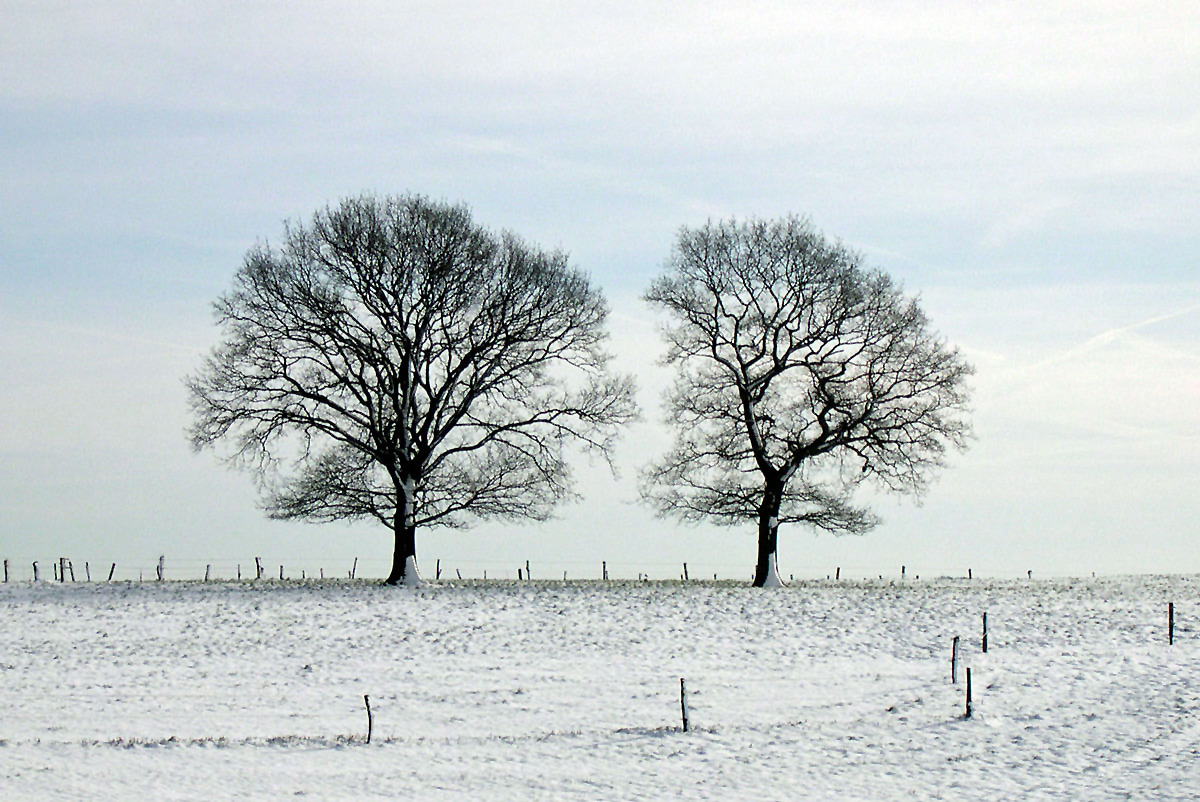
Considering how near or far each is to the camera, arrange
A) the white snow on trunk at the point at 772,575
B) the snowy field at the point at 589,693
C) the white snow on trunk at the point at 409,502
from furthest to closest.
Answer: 1. the white snow on trunk at the point at 772,575
2. the white snow on trunk at the point at 409,502
3. the snowy field at the point at 589,693

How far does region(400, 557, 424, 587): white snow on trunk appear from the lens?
1623 inches

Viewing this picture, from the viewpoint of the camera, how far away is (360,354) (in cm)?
4103

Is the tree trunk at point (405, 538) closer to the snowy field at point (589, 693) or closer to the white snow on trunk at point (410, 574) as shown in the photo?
the white snow on trunk at point (410, 574)

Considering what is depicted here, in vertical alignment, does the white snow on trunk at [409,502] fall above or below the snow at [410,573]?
above

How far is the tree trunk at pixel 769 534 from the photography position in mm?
42906

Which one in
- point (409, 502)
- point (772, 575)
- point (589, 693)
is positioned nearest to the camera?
point (589, 693)

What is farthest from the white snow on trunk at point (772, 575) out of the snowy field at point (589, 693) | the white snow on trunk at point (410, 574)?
the white snow on trunk at point (410, 574)

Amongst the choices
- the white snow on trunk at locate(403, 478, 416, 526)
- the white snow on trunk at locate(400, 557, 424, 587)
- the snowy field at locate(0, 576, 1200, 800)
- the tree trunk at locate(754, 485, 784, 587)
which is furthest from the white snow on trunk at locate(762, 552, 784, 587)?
the white snow on trunk at locate(403, 478, 416, 526)

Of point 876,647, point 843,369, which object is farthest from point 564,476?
point 876,647

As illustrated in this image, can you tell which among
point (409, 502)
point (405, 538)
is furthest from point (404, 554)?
point (409, 502)

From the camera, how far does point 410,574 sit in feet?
136

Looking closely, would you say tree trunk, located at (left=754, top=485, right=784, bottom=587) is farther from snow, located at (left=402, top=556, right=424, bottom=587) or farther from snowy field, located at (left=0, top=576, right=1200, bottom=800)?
snow, located at (left=402, top=556, right=424, bottom=587)

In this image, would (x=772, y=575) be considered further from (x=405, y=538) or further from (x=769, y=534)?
(x=405, y=538)

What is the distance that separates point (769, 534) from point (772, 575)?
1386 mm
